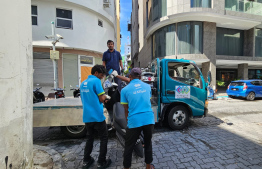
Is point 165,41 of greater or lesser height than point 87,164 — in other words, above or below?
above

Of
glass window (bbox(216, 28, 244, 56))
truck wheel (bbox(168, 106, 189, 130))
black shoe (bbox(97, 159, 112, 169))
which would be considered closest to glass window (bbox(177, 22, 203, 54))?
glass window (bbox(216, 28, 244, 56))

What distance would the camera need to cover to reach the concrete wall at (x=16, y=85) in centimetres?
179

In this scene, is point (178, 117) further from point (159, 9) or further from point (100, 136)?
point (159, 9)

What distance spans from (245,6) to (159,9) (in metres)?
8.71

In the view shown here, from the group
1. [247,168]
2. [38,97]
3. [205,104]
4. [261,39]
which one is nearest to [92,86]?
[247,168]

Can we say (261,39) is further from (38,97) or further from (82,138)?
(38,97)

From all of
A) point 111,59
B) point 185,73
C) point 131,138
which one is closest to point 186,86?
point 185,73

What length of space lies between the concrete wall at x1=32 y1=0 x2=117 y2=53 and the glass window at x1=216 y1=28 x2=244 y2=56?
11.6m

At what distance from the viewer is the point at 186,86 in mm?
4250

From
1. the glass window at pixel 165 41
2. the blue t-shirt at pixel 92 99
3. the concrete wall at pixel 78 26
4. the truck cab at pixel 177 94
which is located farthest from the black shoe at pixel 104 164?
the glass window at pixel 165 41

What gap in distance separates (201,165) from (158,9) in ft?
48.4

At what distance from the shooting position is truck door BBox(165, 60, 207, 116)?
4.18 m

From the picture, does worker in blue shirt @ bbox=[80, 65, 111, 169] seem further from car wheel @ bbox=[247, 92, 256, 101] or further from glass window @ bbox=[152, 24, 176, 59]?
glass window @ bbox=[152, 24, 176, 59]

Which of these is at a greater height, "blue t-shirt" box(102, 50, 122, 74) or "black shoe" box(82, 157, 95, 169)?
"blue t-shirt" box(102, 50, 122, 74)
